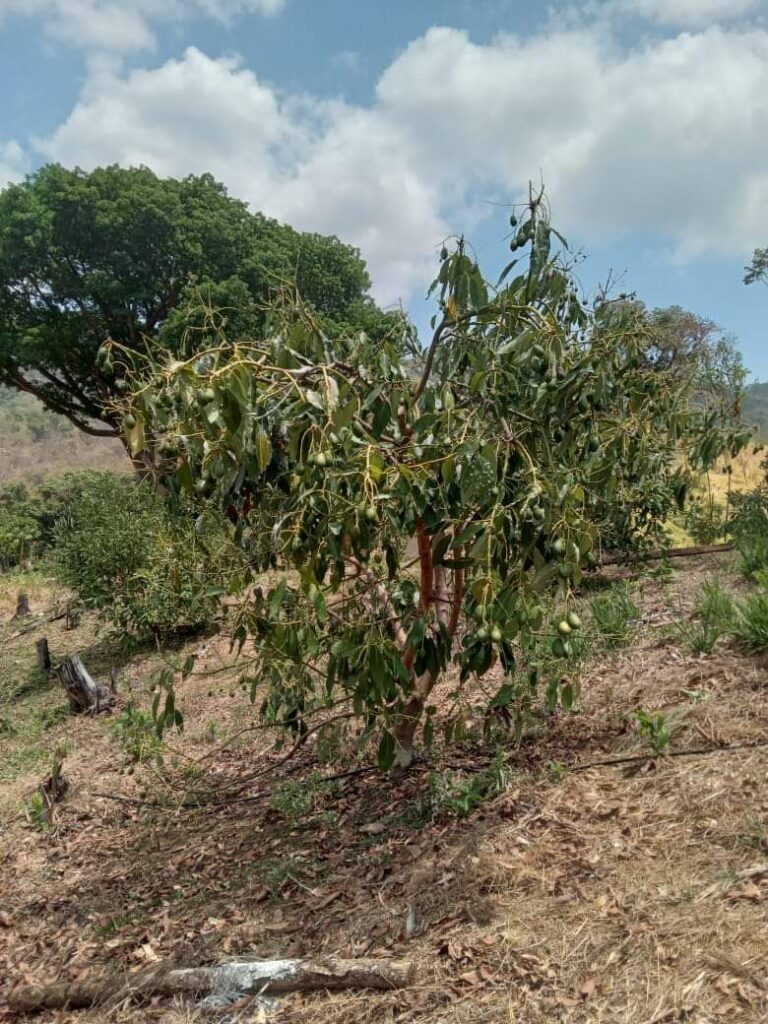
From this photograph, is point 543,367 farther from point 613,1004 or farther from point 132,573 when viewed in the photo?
point 132,573

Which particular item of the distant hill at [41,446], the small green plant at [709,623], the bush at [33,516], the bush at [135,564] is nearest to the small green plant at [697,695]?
the small green plant at [709,623]

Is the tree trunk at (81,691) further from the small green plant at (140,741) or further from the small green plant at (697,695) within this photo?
the small green plant at (697,695)

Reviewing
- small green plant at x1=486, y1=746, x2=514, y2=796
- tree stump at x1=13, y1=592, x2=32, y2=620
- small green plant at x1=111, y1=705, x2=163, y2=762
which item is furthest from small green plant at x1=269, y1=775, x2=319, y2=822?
tree stump at x1=13, y1=592, x2=32, y2=620

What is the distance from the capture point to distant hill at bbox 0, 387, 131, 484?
3416cm

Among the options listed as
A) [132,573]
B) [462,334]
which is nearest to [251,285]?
[132,573]

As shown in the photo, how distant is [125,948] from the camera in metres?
2.60

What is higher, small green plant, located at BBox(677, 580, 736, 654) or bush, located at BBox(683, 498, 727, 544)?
bush, located at BBox(683, 498, 727, 544)

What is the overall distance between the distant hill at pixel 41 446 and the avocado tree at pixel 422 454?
31.2 meters

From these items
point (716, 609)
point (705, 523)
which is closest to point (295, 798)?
point (716, 609)

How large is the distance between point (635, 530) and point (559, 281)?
4411 mm

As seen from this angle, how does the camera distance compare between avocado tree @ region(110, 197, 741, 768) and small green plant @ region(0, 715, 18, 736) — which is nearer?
avocado tree @ region(110, 197, 741, 768)

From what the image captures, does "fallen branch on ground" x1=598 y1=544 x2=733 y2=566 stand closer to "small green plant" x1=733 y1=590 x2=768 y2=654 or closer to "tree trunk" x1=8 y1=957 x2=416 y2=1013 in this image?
"small green plant" x1=733 y1=590 x2=768 y2=654

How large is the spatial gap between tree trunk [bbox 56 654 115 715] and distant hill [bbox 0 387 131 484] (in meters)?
26.9

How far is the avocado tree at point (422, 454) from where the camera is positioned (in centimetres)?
188
